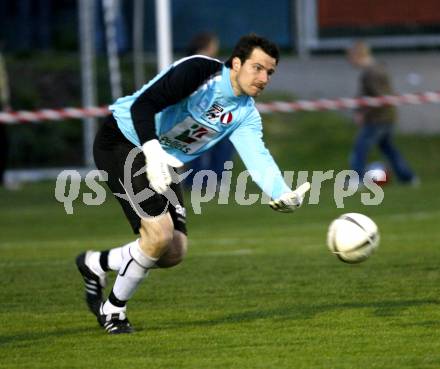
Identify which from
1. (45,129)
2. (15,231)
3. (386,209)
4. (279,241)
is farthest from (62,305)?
(45,129)

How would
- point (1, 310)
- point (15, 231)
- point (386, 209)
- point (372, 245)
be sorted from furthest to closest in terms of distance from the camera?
point (386, 209) → point (15, 231) → point (1, 310) → point (372, 245)

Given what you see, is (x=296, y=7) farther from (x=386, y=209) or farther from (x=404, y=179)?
(x=386, y=209)

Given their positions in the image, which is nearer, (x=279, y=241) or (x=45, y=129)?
(x=279, y=241)

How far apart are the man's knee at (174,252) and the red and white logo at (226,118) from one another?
77cm

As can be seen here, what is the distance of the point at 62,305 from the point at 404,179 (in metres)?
11.0

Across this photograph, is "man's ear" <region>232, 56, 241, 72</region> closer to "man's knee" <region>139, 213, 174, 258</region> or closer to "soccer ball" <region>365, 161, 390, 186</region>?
"man's knee" <region>139, 213, 174, 258</region>

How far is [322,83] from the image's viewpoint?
24.5 meters

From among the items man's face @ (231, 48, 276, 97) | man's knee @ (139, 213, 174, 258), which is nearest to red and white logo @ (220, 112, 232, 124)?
man's face @ (231, 48, 276, 97)

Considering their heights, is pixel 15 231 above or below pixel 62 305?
below

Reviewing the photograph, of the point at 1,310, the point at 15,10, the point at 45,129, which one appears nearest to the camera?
the point at 1,310

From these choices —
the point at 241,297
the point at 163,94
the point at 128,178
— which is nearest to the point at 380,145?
the point at 241,297

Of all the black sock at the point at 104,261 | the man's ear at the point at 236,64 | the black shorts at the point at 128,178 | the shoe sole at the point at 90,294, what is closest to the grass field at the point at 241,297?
the shoe sole at the point at 90,294

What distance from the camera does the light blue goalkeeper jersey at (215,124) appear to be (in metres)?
7.89

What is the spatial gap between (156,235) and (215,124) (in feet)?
2.70
